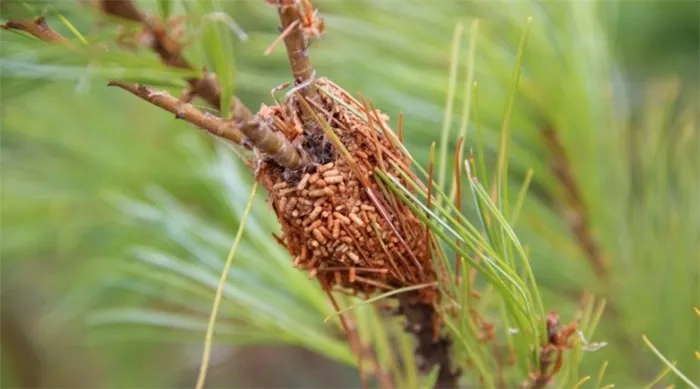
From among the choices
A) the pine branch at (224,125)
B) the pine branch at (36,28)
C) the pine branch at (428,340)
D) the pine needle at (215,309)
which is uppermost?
the pine branch at (36,28)

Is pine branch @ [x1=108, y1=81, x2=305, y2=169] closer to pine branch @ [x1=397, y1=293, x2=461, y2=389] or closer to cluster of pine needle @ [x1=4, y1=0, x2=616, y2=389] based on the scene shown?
cluster of pine needle @ [x1=4, y1=0, x2=616, y2=389]

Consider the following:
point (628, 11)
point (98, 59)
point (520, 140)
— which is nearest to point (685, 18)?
point (628, 11)

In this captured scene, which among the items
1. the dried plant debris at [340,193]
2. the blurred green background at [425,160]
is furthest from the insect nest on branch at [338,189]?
the blurred green background at [425,160]

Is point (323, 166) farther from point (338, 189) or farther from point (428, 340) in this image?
point (428, 340)

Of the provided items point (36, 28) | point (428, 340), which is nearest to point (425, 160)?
point (428, 340)

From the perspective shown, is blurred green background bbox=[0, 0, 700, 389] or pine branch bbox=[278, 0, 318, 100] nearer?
pine branch bbox=[278, 0, 318, 100]

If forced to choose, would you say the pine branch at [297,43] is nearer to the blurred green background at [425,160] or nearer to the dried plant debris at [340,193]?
the dried plant debris at [340,193]

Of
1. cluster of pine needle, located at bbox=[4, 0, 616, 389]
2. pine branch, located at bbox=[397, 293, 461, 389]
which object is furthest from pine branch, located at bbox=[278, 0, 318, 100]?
pine branch, located at bbox=[397, 293, 461, 389]
